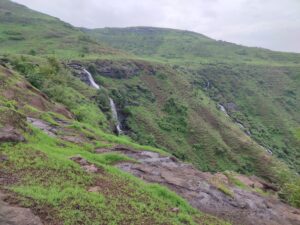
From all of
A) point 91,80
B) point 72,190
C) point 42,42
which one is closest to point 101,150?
point 72,190

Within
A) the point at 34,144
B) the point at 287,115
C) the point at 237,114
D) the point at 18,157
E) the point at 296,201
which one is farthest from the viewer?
the point at 287,115

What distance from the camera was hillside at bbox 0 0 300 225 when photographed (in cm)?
1511

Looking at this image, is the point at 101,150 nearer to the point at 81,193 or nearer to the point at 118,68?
the point at 81,193

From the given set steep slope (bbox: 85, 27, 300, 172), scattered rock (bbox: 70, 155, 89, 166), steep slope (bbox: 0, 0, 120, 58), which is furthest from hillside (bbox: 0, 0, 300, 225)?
steep slope (bbox: 0, 0, 120, 58)

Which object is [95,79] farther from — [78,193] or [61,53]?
[78,193]

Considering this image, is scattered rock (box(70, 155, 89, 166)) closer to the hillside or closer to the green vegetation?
the hillside

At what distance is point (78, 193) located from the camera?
15.0m

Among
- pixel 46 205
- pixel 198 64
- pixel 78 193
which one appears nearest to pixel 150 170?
pixel 78 193

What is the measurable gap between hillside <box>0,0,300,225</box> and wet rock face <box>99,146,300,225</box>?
0.30ft

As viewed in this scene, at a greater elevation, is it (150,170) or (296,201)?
(150,170)

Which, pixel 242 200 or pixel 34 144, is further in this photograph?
pixel 242 200

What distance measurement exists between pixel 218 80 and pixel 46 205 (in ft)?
493

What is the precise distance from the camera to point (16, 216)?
12.3 metres

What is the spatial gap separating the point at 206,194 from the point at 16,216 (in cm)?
1207
